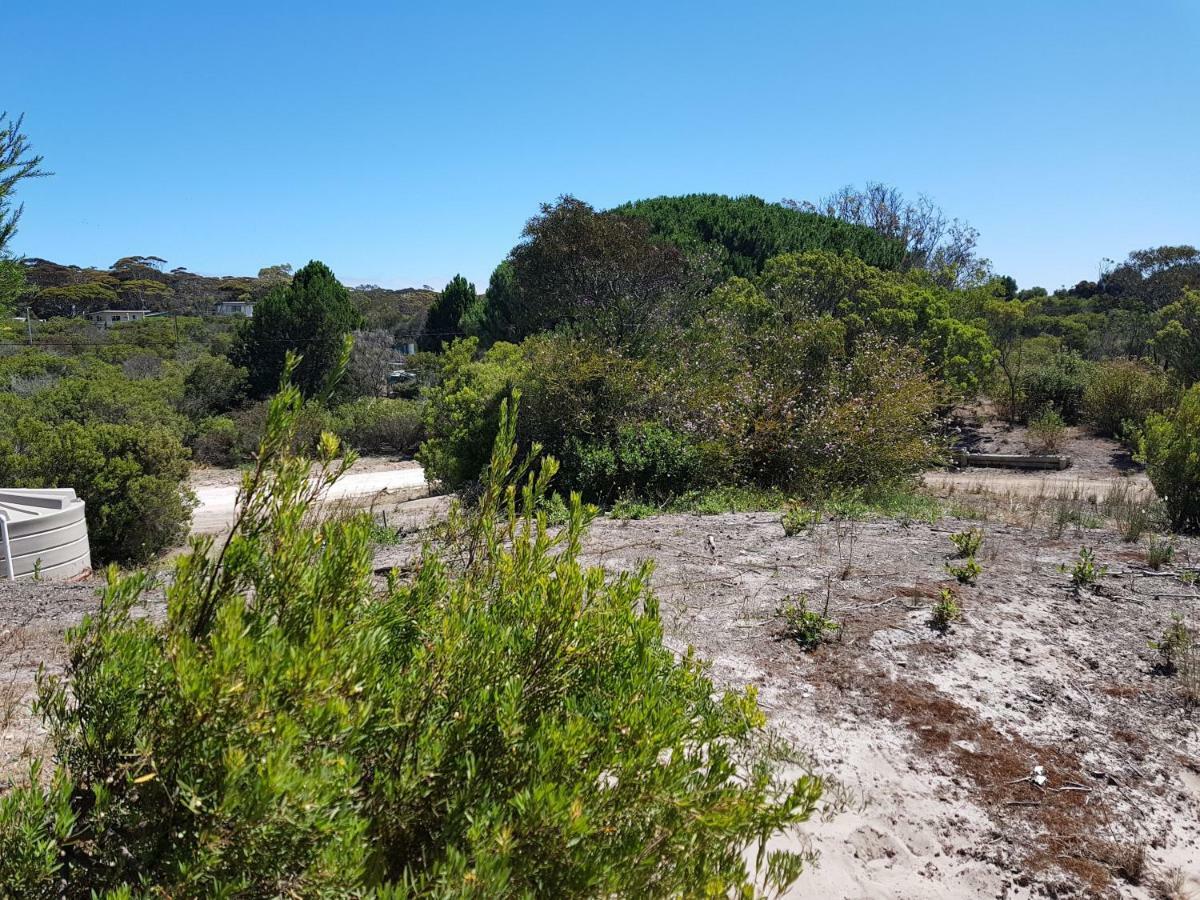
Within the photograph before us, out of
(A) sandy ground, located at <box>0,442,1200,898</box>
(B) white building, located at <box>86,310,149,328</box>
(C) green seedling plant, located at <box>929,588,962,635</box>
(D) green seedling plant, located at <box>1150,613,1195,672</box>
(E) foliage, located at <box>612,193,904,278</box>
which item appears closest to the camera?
(A) sandy ground, located at <box>0,442,1200,898</box>

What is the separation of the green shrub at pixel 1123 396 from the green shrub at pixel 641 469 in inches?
544

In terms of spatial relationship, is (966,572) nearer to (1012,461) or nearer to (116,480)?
(116,480)

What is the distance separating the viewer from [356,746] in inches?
62.7

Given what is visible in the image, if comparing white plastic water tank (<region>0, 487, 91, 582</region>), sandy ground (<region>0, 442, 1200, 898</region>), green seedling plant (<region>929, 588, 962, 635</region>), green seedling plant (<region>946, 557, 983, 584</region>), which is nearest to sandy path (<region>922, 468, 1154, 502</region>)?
sandy ground (<region>0, 442, 1200, 898</region>)

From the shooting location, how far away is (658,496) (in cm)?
1042

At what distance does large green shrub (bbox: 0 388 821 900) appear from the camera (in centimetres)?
141

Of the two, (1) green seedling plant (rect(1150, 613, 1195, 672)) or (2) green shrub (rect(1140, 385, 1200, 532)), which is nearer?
(1) green seedling plant (rect(1150, 613, 1195, 672))

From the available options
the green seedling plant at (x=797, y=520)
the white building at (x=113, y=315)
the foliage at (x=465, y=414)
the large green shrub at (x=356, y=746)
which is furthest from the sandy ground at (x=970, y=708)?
the white building at (x=113, y=315)

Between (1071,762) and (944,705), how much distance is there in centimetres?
59

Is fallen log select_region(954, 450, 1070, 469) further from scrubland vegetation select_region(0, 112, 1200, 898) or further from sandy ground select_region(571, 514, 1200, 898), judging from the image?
sandy ground select_region(571, 514, 1200, 898)

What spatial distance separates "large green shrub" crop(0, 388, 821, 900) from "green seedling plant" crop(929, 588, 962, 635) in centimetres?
339

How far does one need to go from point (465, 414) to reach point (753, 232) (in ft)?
64.2

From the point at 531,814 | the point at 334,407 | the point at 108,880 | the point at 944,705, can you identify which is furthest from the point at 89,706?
the point at 334,407

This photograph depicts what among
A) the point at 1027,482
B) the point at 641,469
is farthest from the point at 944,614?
the point at 1027,482
